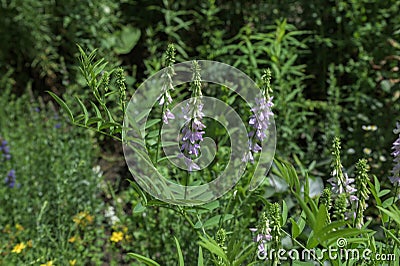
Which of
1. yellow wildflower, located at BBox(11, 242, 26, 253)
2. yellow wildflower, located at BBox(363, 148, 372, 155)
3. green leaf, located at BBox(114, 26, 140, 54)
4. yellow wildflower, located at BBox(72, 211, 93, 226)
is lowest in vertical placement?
yellow wildflower, located at BBox(11, 242, 26, 253)

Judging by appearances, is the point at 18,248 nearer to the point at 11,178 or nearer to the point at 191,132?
the point at 11,178

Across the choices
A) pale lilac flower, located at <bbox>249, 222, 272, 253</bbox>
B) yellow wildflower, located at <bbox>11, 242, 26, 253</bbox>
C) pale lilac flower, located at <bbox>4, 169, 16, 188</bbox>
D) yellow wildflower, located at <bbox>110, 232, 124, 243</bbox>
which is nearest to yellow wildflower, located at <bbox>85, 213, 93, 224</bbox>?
yellow wildflower, located at <bbox>110, 232, 124, 243</bbox>

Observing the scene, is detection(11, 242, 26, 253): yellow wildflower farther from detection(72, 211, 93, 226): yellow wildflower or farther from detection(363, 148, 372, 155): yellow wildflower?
detection(363, 148, 372, 155): yellow wildflower

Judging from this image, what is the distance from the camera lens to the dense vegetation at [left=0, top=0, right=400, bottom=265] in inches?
102

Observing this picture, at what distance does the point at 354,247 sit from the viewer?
60.9 inches

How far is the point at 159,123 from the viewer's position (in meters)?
2.90

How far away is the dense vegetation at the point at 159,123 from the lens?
259 centimetres

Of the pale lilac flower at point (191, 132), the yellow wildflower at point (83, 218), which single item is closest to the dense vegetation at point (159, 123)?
the yellow wildflower at point (83, 218)

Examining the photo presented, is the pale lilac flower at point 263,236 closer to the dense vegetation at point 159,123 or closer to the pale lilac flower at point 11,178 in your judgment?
the dense vegetation at point 159,123

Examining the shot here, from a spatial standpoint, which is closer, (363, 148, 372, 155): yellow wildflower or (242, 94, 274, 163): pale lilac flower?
(242, 94, 274, 163): pale lilac flower

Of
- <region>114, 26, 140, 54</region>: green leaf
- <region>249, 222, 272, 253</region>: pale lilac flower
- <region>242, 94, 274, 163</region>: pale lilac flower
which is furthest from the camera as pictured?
<region>114, 26, 140, 54</region>: green leaf

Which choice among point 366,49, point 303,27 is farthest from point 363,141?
point 303,27

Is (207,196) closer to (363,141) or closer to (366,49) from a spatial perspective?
(363,141)

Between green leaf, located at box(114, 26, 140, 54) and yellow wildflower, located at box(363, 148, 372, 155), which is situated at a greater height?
green leaf, located at box(114, 26, 140, 54)
